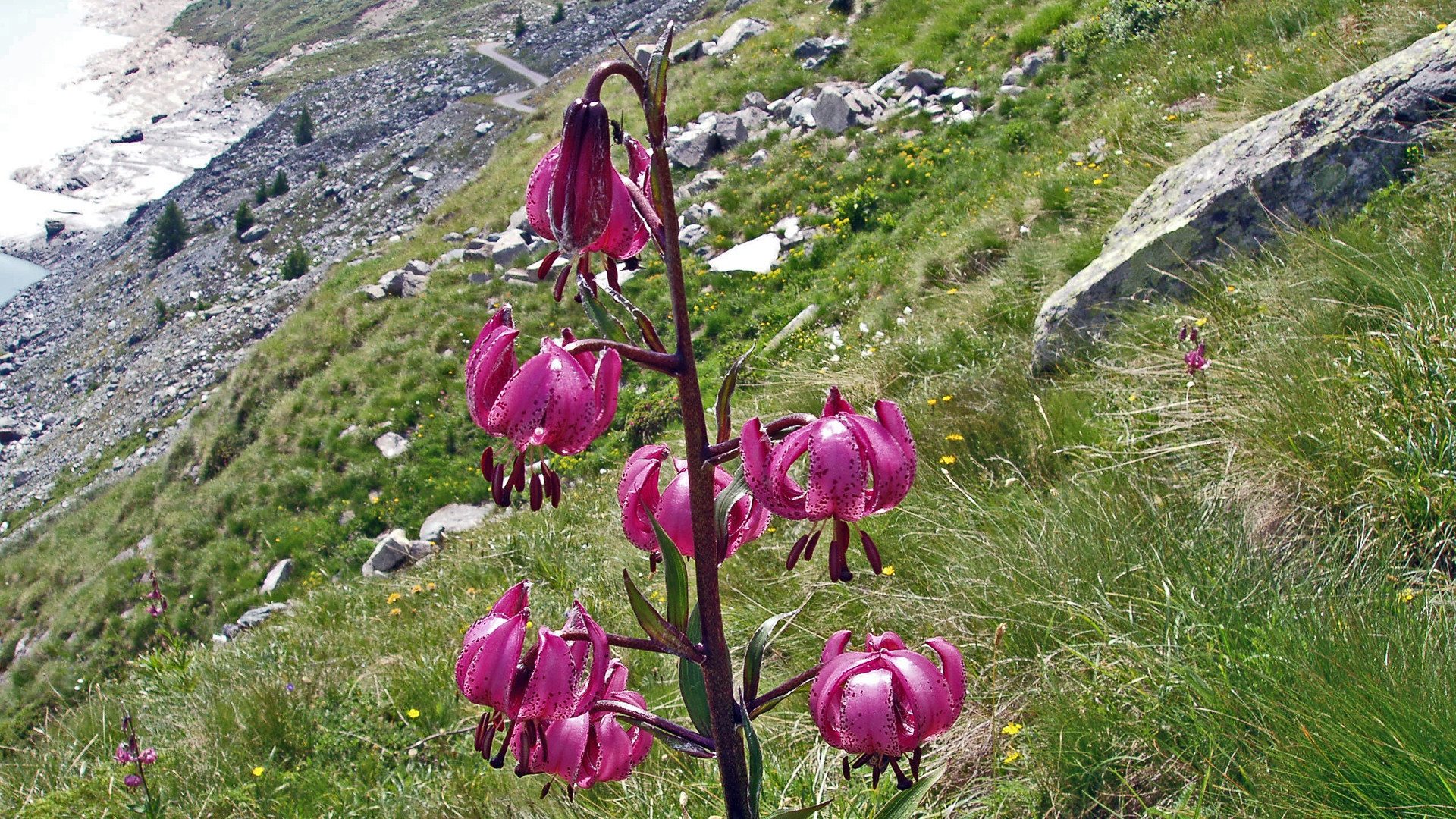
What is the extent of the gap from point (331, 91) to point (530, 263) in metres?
42.2

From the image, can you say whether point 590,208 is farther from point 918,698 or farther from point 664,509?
point 918,698

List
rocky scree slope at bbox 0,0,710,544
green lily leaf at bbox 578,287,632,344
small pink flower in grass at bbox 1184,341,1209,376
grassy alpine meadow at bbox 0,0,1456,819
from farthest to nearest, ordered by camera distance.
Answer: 1. rocky scree slope at bbox 0,0,710,544
2. small pink flower in grass at bbox 1184,341,1209,376
3. grassy alpine meadow at bbox 0,0,1456,819
4. green lily leaf at bbox 578,287,632,344

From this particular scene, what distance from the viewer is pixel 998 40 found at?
30.2 feet

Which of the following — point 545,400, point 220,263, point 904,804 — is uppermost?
point 545,400

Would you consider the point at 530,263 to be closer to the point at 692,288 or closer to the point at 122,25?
the point at 692,288

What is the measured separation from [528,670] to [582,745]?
0.20m

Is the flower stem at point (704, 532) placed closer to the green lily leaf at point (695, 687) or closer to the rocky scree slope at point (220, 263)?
the green lily leaf at point (695, 687)

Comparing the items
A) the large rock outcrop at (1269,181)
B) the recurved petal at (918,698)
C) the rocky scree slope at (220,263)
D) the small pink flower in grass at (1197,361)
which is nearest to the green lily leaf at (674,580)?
the recurved petal at (918,698)

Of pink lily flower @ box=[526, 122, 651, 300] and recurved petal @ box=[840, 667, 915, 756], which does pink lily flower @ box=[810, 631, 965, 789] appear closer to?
recurved petal @ box=[840, 667, 915, 756]

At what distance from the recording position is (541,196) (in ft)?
2.97

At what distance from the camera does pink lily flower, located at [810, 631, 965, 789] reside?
807 mm

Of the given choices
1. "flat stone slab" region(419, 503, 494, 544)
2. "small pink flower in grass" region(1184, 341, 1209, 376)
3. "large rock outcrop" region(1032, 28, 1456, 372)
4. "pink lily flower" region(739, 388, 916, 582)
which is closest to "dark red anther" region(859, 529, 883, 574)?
"pink lily flower" region(739, 388, 916, 582)

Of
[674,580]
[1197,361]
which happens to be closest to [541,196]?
[674,580]

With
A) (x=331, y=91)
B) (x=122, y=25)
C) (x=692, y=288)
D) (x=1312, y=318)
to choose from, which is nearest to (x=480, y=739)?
(x=1312, y=318)
